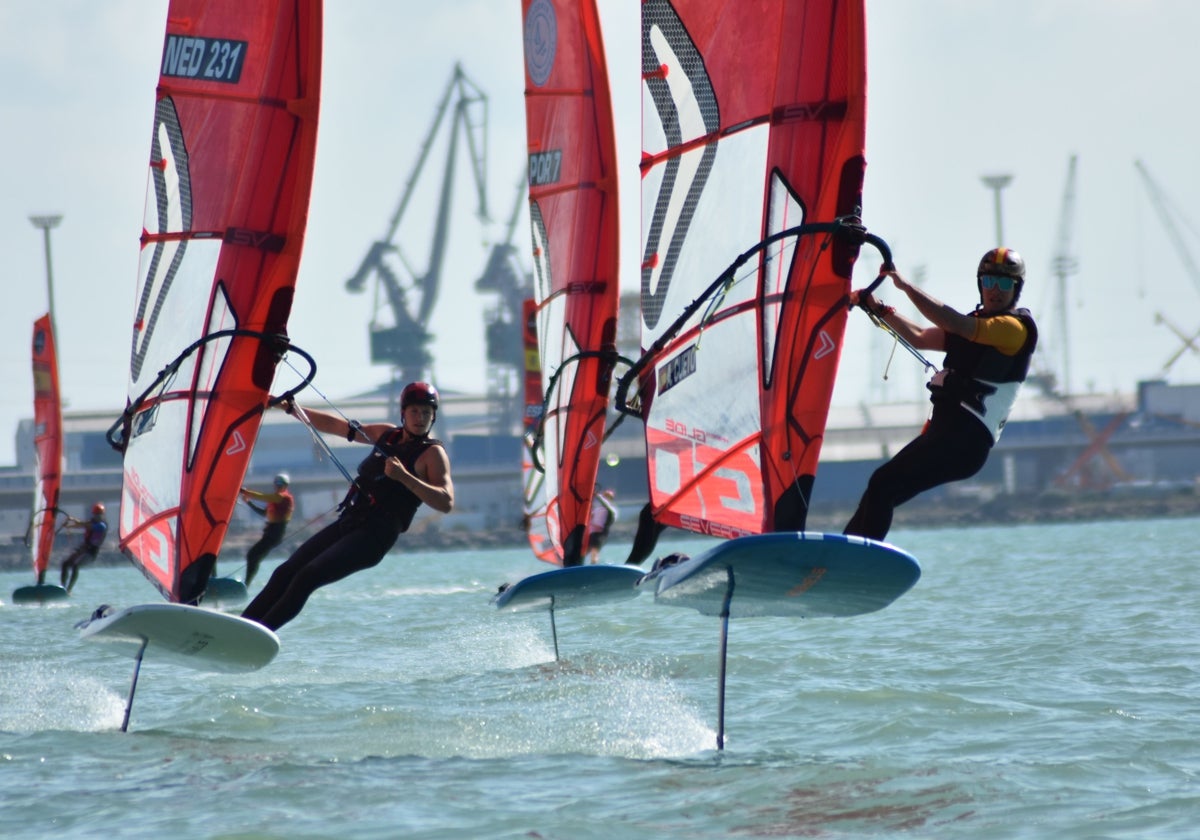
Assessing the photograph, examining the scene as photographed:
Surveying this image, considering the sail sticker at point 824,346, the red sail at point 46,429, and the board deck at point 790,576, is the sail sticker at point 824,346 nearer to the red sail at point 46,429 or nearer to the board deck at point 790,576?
the board deck at point 790,576

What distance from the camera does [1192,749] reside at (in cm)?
710

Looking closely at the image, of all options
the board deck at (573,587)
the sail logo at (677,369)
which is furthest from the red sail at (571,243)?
the sail logo at (677,369)

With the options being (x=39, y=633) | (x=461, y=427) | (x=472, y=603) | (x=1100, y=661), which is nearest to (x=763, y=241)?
(x=1100, y=661)

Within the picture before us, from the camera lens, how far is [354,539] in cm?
810

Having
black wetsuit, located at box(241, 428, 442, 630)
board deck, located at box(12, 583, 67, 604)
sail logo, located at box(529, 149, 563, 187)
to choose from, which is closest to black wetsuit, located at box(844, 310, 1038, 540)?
black wetsuit, located at box(241, 428, 442, 630)

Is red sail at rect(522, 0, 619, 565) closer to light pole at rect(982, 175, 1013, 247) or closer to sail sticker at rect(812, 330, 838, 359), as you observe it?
sail sticker at rect(812, 330, 838, 359)

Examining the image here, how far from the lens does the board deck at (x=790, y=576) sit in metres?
6.25

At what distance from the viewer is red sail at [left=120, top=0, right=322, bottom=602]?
8.37 metres

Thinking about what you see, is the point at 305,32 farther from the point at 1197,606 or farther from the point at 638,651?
the point at 1197,606

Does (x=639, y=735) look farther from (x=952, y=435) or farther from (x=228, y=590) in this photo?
(x=228, y=590)

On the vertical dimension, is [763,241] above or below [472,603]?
above

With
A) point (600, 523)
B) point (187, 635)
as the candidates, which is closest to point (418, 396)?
point (187, 635)

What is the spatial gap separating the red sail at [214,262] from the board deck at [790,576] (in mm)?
2472

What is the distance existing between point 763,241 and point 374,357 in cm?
7765
